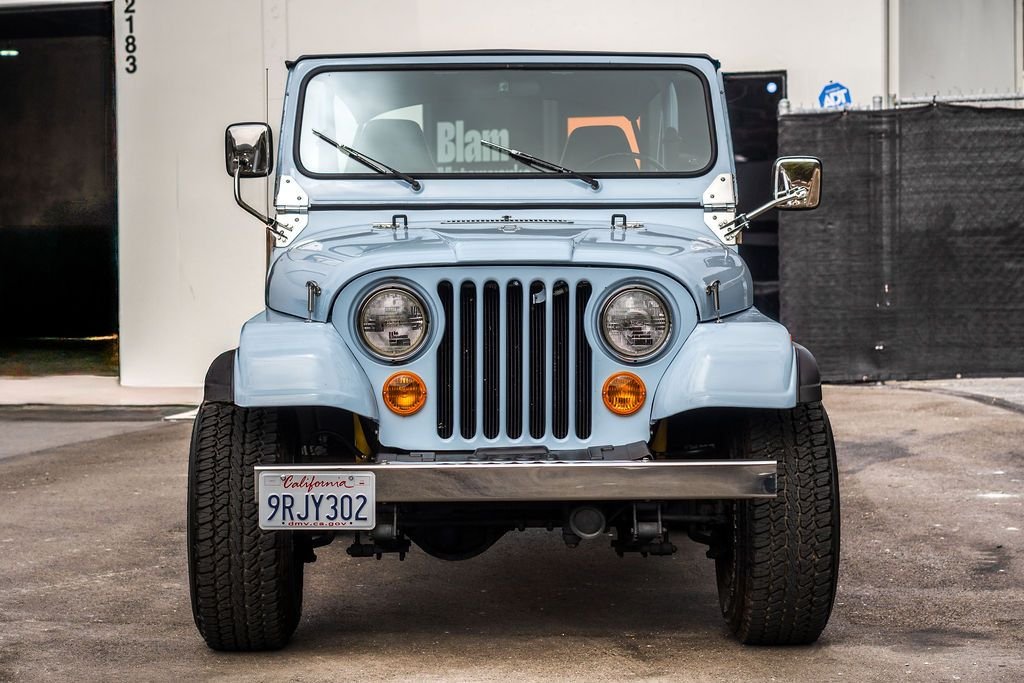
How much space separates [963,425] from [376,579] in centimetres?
559

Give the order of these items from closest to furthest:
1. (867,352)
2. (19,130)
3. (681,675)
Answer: (681,675) < (867,352) < (19,130)

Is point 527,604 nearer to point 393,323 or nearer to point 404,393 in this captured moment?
point 404,393

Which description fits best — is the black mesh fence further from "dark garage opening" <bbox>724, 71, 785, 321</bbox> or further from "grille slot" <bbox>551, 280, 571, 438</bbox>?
"grille slot" <bbox>551, 280, 571, 438</bbox>

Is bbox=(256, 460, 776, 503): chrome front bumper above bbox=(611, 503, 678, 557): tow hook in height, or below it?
above

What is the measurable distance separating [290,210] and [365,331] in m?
1.30

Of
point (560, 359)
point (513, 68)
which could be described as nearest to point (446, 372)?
point (560, 359)

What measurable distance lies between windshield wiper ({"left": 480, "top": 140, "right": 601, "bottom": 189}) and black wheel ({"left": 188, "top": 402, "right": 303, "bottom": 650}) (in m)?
1.66

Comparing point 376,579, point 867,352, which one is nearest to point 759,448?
point 376,579

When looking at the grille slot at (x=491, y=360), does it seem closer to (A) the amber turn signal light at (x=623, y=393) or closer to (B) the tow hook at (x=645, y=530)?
(A) the amber turn signal light at (x=623, y=393)

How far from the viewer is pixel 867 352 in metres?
12.8

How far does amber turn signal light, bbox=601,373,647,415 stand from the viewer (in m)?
4.62

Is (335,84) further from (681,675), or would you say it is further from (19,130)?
(19,130)

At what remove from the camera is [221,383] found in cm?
467

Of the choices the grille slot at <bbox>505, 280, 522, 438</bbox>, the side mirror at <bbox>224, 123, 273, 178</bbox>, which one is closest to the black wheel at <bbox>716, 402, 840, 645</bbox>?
the grille slot at <bbox>505, 280, 522, 438</bbox>
